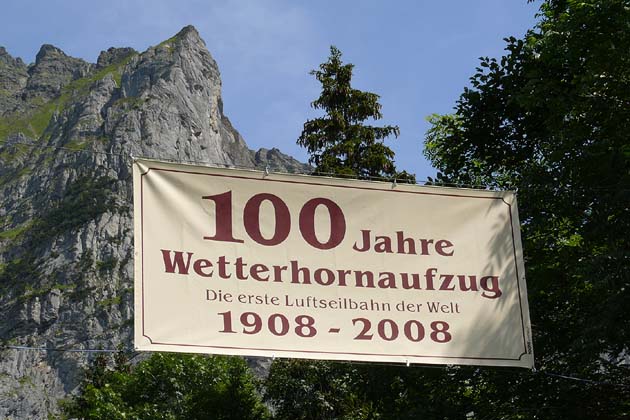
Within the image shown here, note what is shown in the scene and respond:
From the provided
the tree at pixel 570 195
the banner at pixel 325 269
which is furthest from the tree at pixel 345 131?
the banner at pixel 325 269

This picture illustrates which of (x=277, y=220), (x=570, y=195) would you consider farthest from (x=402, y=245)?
(x=570, y=195)

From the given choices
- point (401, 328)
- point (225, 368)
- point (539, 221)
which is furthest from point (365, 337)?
point (225, 368)

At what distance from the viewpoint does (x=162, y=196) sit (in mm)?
8906

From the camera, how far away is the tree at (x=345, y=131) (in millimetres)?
31562

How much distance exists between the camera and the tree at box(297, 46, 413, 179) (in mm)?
31562

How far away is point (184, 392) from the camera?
43.3m

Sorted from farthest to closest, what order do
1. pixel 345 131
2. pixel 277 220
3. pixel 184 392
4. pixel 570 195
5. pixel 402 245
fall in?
pixel 184 392, pixel 345 131, pixel 570 195, pixel 402 245, pixel 277 220

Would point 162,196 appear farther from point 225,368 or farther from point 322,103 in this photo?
point 225,368

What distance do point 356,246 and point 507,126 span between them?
1279cm

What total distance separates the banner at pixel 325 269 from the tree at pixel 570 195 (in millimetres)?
5384

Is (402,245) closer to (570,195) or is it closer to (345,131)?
(570,195)

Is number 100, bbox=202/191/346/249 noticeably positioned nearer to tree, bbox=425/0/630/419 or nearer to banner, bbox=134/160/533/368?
banner, bbox=134/160/533/368

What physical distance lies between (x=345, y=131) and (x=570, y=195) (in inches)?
667

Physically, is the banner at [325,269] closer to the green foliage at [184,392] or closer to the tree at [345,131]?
the tree at [345,131]
